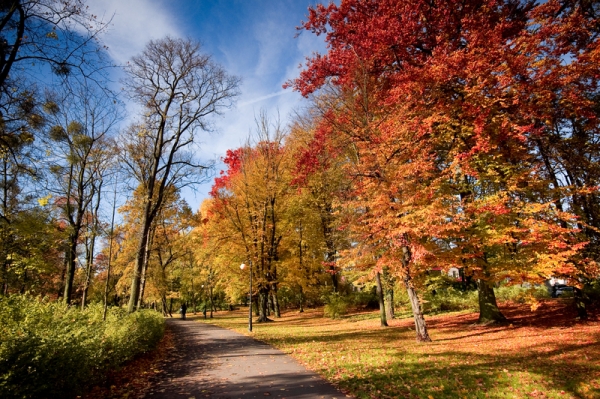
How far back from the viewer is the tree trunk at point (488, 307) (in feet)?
39.7

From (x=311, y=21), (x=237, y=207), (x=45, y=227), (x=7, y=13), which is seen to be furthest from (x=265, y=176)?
(x=7, y=13)

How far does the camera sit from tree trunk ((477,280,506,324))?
12.1 m

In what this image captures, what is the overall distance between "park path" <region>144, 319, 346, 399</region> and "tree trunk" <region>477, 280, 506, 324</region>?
344 inches

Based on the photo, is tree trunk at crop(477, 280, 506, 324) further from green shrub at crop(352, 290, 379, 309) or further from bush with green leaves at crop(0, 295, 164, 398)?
bush with green leaves at crop(0, 295, 164, 398)

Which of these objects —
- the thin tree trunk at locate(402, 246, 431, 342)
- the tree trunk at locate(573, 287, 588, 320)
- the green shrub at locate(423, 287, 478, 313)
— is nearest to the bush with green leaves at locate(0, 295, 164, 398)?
the thin tree trunk at locate(402, 246, 431, 342)

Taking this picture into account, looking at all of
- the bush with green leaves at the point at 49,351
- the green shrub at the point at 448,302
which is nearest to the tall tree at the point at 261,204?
the green shrub at the point at 448,302

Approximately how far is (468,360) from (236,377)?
5732mm

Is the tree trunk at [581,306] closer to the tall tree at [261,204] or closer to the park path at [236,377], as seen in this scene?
the park path at [236,377]

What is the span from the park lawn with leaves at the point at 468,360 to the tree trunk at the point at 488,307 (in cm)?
53

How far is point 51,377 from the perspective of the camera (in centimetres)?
437

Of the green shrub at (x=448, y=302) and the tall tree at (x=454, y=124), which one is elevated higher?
the tall tree at (x=454, y=124)

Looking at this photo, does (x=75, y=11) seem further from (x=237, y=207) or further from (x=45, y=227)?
(x=237, y=207)

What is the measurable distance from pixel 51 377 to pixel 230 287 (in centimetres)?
1847

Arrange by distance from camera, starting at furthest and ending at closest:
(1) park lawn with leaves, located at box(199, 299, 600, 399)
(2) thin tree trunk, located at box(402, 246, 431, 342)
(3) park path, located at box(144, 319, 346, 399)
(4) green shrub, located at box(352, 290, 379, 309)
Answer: (4) green shrub, located at box(352, 290, 379, 309) < (2) thin tree trunk, located at box(402, 246, 431, 342) < (3) park path, located at box(144, 319, 346, 399) < (1) park lawn with leaves, located at box(199, 299, 600, 399)
